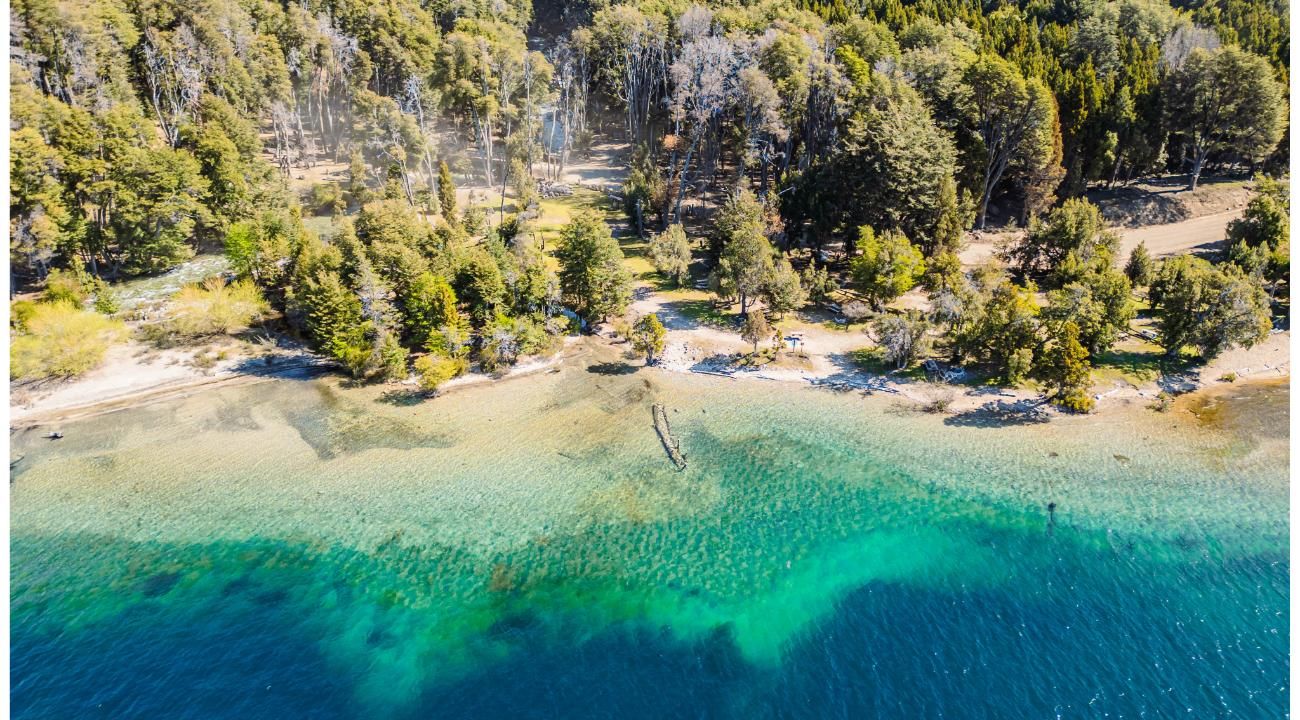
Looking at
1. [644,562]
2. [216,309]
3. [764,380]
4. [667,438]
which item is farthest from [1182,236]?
[216,309]

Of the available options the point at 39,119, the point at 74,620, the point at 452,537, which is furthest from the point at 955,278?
the point at 39,119

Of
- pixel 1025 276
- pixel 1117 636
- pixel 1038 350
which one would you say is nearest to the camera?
pixel 1117 636

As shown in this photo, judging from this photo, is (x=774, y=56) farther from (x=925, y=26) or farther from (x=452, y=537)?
(x=452, y=537)

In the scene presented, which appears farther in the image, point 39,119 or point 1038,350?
point 39,119

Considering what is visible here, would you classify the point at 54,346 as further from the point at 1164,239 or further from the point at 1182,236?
the point at 1182,236

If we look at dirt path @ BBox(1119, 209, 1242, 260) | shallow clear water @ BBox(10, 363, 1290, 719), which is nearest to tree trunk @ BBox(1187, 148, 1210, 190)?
dirt path @ BBox(1119, 209, 1242, 260)

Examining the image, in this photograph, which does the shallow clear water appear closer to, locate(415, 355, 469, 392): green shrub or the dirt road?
locate(415, 355, 469, 392): green shrub
